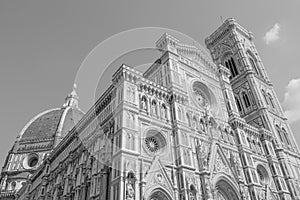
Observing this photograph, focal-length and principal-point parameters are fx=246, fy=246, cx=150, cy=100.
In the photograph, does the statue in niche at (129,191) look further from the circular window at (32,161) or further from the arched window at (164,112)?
the circular window at (32,161)

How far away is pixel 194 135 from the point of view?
79.4 ft

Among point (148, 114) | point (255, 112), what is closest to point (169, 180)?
point (148, 114)

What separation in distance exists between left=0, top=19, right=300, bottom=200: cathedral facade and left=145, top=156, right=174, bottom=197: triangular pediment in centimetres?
8

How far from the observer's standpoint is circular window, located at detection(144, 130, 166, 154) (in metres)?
20.8

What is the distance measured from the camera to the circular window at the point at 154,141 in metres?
20.8

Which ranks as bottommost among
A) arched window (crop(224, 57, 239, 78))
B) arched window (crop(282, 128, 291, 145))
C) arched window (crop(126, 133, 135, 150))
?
arched window (crop(126, 133, 135, 150))

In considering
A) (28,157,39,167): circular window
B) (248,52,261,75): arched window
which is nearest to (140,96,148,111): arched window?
(248,52,261,75): arched window

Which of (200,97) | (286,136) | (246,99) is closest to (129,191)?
(200,97)

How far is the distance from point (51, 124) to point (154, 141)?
184 feet

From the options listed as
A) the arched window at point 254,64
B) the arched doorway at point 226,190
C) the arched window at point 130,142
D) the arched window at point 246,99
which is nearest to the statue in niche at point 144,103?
the arched window at point 130,142

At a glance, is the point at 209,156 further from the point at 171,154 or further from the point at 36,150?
the point at 36,150

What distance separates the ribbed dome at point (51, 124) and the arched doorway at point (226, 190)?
4956 cm

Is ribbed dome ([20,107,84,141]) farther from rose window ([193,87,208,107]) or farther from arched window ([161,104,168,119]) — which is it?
arched window ([161,104,168,119])

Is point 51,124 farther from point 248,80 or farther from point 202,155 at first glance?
point 202,155
